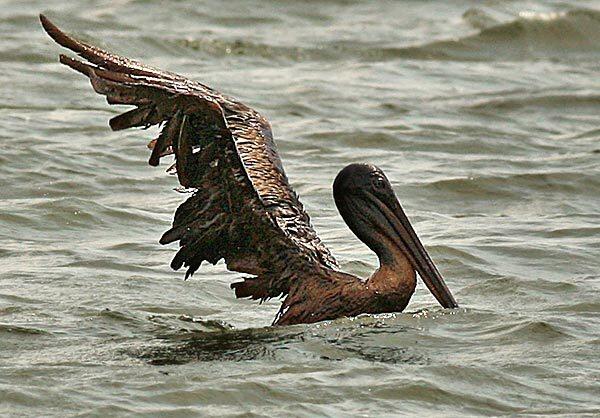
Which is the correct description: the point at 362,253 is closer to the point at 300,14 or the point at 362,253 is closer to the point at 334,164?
the point at 334,164

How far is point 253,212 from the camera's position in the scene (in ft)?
29.6

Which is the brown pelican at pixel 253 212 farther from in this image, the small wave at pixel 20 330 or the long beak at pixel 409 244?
the small wave at pixel 20 330

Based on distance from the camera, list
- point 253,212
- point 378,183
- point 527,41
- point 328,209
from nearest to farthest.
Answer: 1. point 253,212
2. point 378,183
3. point 328,209
4. point 527,41

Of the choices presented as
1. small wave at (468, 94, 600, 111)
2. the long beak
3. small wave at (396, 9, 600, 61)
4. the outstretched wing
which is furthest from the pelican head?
small wave at (396, 9, 600, 61)

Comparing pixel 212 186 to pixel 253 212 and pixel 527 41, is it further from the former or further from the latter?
pixel 527 41

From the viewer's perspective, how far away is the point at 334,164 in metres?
14.7

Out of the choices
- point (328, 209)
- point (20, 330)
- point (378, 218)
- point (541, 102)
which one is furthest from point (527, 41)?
point (20, 330)

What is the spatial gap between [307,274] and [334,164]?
546 centimetres

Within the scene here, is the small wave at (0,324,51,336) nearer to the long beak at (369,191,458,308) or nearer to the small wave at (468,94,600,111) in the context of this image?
the long beak at (369,191,458,308)

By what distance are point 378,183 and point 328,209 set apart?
11.4 feet

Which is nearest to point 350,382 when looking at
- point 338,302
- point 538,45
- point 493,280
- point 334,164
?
point 338,302

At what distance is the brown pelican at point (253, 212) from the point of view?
862cm

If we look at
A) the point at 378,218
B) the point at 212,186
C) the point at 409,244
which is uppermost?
the point at 212,186

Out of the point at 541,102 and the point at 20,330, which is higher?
the point at 20,330
